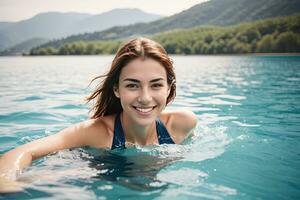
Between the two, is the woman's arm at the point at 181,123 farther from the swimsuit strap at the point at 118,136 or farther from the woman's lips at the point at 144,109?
the woman's lips at the point at 144,109

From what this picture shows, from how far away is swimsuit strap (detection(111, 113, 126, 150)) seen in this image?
416cm

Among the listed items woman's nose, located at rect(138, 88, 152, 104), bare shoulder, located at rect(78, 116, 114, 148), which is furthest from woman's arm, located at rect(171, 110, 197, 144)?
woman's nose, located at rect(138, 88, 152, 104)

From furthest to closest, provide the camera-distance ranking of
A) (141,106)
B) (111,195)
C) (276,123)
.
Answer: (276,123) → (141,106) → (111,195)

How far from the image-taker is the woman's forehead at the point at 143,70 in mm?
3596

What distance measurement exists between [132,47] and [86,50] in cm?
12514

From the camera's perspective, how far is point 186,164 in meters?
4.23

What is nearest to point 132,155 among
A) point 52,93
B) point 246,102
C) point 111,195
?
point 111,195

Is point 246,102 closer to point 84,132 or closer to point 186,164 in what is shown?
point 186,164

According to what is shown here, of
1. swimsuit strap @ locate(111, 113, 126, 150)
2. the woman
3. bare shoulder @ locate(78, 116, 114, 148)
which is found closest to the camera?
the woman

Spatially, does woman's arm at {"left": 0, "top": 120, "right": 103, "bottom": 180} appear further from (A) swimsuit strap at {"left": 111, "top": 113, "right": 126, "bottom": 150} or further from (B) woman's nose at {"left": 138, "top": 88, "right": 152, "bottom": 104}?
(B) woman's nose at {"left": 138, "top": 88, "right": 152, "bottom": 104}

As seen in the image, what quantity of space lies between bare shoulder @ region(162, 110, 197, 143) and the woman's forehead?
1.04 metres

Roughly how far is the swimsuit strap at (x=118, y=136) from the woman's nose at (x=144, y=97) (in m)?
0.69

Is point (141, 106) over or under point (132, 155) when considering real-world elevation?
over

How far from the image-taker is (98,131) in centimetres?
400
